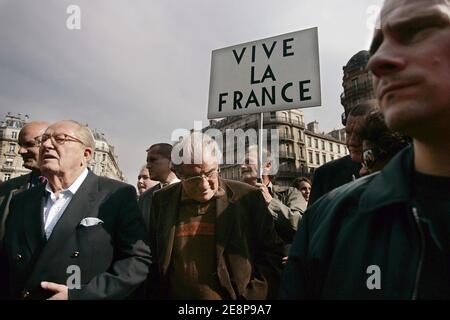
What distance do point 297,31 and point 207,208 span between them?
171 cm

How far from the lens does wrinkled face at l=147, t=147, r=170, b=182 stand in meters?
3.97

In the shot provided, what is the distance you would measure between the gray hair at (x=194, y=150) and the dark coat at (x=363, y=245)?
1322 mm

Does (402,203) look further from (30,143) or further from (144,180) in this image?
(144,180)

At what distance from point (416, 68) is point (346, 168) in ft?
5.51

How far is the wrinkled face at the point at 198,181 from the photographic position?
94.2 inches

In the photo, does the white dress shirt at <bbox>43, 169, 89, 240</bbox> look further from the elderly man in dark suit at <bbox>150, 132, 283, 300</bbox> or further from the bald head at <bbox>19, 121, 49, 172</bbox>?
the bald head at <bbox>19, 121, 49, 172</bbox>

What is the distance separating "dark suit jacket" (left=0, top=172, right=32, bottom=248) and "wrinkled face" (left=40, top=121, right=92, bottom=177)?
1.58 feet

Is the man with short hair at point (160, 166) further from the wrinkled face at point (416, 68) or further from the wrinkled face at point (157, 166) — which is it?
the wrinkled face at point (416, 68)

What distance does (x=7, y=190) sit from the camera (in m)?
3.10

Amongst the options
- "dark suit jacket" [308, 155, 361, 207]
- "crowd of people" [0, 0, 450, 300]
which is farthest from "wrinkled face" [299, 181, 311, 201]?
"dark suit jacket" [308, 155, 361, 207]

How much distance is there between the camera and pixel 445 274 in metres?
0.90

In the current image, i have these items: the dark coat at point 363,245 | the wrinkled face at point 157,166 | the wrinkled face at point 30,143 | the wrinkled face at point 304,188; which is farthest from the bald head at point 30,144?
the wrinkled face at point 304,188
